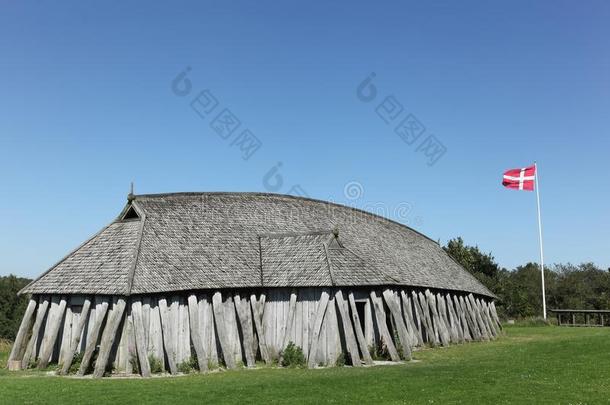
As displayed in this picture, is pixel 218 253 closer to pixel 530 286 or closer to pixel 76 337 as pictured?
pixel 76 337

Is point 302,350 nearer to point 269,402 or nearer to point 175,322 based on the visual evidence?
point 175,322

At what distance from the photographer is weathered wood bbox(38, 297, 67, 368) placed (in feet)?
75.9

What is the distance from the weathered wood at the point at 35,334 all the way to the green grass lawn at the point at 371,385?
1.00 meters

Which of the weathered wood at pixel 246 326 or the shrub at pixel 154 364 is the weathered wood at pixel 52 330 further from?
the weathered wood at pixel 246 326

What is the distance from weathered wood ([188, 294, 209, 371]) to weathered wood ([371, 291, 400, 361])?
7.44 metres

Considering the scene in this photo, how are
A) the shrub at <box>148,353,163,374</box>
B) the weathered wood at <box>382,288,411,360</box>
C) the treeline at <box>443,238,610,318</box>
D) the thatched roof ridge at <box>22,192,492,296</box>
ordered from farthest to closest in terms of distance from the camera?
the treeline at <box>443,238,610,318</box> → the weathered wood at <box>382,288,411,360</box> → the thatched roof ridge at <box>22,192,492,296</box> → the shrub at <box>148,353,163,374</box>

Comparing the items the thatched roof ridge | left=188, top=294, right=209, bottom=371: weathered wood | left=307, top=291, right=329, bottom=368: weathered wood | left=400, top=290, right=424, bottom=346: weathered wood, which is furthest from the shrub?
left=400, top=290, right=424, bottom=346: weathered wood

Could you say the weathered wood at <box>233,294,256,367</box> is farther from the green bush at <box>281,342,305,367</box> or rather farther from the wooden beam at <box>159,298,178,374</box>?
the wooden beam at <box>159,298,178,374</box>

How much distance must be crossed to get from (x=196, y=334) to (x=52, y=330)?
642 cm

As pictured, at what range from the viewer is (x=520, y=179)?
151ft

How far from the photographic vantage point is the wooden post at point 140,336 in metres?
21.3

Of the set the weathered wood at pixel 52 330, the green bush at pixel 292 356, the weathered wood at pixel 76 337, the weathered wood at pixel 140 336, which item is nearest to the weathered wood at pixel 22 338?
the weathered wood at pixel 52 330

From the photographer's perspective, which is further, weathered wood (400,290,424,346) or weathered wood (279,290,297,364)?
weathered wood (400,290,424,346)

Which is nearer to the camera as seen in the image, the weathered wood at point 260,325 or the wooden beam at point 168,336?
the wooden beam at point 168,336
